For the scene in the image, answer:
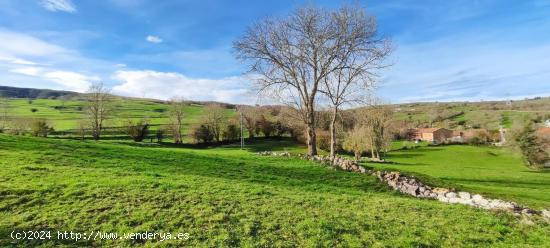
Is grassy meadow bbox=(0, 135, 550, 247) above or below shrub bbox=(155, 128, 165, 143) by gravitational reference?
below

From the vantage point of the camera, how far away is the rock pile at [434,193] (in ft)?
38.2

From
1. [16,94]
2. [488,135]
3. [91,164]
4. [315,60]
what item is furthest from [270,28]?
[16,94]

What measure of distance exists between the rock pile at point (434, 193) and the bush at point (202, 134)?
186ft

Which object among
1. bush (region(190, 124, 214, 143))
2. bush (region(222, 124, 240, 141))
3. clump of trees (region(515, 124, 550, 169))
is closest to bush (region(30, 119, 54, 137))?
bush (region(190, 124, 214, 143))

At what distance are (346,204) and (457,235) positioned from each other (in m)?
3.41

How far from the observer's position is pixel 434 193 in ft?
50.6

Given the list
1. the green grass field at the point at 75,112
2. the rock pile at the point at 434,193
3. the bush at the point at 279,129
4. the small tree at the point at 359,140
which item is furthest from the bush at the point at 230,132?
the rock pile at the point at 434,193

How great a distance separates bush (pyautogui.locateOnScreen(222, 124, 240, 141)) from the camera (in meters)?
79.5

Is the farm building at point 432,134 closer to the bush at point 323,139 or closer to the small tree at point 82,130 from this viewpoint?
the bush at point 323,139

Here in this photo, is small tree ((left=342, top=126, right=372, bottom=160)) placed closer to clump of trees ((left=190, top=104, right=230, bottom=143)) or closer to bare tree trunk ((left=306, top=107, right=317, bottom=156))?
bare tree trunk ((left=306, top=107, right=317, bottom=156))

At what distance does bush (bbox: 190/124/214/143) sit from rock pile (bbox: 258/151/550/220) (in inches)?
2238

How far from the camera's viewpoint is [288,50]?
23.0m

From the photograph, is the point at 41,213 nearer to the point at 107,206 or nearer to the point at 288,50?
the point at 107,206

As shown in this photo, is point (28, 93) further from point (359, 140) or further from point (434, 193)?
point (434, 193)
